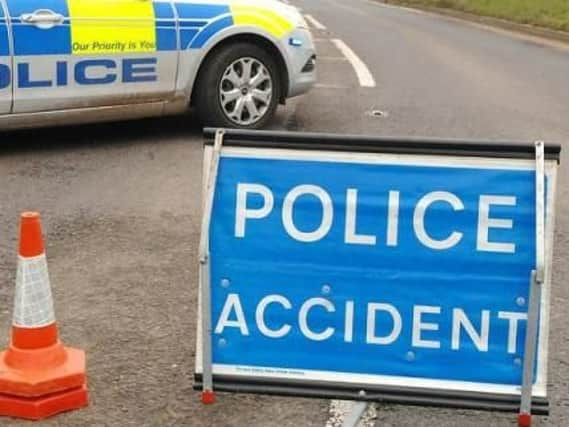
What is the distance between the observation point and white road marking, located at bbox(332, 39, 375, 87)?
470 inches

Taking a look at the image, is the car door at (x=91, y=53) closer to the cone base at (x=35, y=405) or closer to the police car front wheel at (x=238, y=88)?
the police car front wheel at (x=238, y=88)

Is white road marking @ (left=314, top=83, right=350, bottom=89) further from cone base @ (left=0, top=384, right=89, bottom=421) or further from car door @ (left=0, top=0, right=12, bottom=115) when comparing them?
cone base @ (left=0, top=384, right=89, bottom=421)

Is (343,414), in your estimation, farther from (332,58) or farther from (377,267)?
(332,58)

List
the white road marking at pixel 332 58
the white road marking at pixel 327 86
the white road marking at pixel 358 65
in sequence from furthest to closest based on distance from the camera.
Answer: the white road marking at pixel 332 58
the white road marking at pixel 358 65
the white road marking at pixel 327 86

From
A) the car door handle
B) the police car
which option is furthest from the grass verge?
the car door handle

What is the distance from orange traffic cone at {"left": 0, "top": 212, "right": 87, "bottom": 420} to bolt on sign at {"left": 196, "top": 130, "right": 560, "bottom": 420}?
0.50 m

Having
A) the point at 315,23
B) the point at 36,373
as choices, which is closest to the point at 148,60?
the point at 36,373

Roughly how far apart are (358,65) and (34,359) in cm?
1066

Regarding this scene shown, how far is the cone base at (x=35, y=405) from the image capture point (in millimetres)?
3414

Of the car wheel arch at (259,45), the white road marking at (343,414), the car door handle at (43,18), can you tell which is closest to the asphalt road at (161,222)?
the white road marking at (343,414)

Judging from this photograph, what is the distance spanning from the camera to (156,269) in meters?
4.93

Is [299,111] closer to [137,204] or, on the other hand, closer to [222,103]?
[222,103]

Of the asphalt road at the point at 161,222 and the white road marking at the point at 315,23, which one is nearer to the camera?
the asphalt road at the point at 161,222

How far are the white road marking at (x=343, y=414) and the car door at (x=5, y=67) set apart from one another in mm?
3955
